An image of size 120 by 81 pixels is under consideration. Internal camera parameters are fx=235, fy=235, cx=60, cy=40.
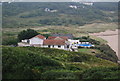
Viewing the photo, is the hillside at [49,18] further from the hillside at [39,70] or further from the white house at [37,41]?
the hillside at [39,70]

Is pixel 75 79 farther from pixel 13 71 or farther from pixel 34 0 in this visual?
pixel 34 0

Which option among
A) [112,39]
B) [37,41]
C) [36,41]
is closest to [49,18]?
[112,39]

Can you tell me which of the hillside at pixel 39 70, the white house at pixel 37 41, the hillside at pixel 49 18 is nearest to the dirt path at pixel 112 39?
the white house at pixel 37 41

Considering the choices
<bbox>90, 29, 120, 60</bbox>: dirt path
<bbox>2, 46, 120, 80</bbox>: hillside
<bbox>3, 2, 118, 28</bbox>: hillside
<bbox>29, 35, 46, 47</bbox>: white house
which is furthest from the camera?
<bbox>3, 2, 118, 28</bbox>: hillside

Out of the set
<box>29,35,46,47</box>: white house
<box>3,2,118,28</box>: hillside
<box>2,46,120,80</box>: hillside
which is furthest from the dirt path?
<box>3,2,118,28</box>: hillside

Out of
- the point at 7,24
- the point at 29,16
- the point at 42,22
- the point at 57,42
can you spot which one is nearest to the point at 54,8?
the point at 29,16

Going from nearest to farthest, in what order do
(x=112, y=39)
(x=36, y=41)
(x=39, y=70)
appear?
(x=39, y=70) → (x=36, y=41) → (x=112, y=39)

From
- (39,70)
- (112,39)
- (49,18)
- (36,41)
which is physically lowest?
(49,18)

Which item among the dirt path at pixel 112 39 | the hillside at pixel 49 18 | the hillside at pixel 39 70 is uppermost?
the hillside at pixel 39 70

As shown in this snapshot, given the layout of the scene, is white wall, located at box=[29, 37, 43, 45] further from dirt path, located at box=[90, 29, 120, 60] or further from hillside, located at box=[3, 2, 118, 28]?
hillside, located at box=[3, 2, 118, 28]

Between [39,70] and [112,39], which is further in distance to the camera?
[112,39]

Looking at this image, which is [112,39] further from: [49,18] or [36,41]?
[49,18]
